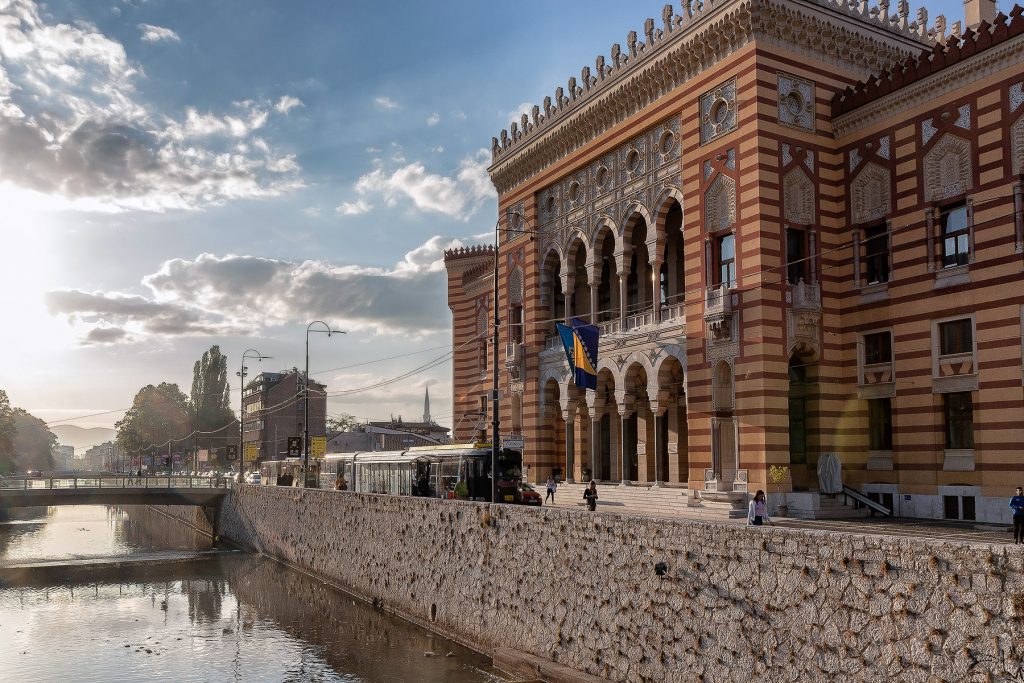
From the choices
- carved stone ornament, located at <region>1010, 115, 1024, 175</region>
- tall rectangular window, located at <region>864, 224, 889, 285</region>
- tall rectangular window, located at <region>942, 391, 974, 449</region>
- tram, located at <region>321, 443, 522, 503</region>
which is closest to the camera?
carved stone ornament, located at <region>1010, 115, 1024, 175</region>

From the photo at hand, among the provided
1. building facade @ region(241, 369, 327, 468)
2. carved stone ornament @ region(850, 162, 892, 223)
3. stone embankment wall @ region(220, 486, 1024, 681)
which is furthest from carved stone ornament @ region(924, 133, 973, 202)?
building facade @ region(241, 369, 327, 468)

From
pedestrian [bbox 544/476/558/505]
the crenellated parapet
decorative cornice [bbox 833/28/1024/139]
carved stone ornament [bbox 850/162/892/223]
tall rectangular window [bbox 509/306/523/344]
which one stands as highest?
the crenellated parapet

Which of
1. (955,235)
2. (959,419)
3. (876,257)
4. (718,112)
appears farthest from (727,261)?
(959,419)

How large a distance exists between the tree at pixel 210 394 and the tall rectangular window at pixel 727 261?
11070 centimetres

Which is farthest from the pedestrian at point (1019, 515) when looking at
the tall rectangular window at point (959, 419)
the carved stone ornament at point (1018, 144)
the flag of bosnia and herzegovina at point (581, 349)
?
the flag of bosnia and herzegovina at point (581, 349)

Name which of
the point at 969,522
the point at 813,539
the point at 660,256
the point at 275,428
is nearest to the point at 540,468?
the point at 660,256

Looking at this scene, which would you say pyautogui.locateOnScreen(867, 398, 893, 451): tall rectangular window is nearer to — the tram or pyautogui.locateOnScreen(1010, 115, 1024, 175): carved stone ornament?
pyautogui.locateOnScreen(1010, 115, 1024, 175): carved stone ornament

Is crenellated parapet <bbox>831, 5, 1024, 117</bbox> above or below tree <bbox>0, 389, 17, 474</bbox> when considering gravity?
above

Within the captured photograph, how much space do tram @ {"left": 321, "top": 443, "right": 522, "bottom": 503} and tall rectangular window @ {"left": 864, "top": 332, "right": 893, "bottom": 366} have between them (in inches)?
628

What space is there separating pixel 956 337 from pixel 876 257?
15.9ft

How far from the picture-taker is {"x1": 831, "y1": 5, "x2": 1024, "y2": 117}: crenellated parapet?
29797 mm

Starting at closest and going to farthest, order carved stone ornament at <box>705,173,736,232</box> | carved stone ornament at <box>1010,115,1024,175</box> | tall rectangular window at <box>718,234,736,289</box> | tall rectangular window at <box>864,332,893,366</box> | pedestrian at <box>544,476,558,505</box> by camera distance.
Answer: carved stone ornament at <box>1010,115,1024,175</box> < tall rectangular window at <box>864,332,893,366</box> < carved stone ornament at <box>705,173,736,232</box> < tall rectangular window at <box>718,234,736,289</box> < pedestrian at <box>544,476,558,505</box>

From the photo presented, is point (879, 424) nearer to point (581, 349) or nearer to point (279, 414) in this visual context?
point (581, 349)

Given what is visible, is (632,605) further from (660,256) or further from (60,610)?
(60,610)
